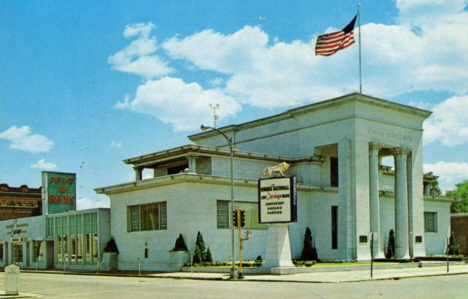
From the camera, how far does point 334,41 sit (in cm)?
5119

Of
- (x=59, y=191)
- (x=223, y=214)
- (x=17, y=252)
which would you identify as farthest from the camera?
(x=17, y=252)

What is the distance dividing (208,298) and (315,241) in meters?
34.6

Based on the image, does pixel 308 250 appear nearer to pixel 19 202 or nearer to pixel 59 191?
pixel 59 191

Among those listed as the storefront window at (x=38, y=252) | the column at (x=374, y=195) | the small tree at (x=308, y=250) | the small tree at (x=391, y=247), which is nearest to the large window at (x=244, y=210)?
the small tree at (x=308, y=250)

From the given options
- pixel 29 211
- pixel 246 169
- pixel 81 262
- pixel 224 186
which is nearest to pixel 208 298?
pixel 224 186

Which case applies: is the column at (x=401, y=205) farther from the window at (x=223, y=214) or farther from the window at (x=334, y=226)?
the window at (x=223, y=214)

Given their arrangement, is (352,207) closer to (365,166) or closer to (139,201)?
(365,166)

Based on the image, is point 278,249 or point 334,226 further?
point 334,226

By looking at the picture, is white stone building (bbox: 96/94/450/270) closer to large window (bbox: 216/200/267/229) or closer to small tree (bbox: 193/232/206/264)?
→ large window (bbox: 216/200/267/229)

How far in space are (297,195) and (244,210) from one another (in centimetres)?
696

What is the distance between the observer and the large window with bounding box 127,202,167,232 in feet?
162

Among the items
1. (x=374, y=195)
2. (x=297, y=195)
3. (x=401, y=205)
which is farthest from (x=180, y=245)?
(x=401, y=205)

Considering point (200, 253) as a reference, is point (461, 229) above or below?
below

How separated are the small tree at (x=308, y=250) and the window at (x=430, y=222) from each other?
21.4 meters
